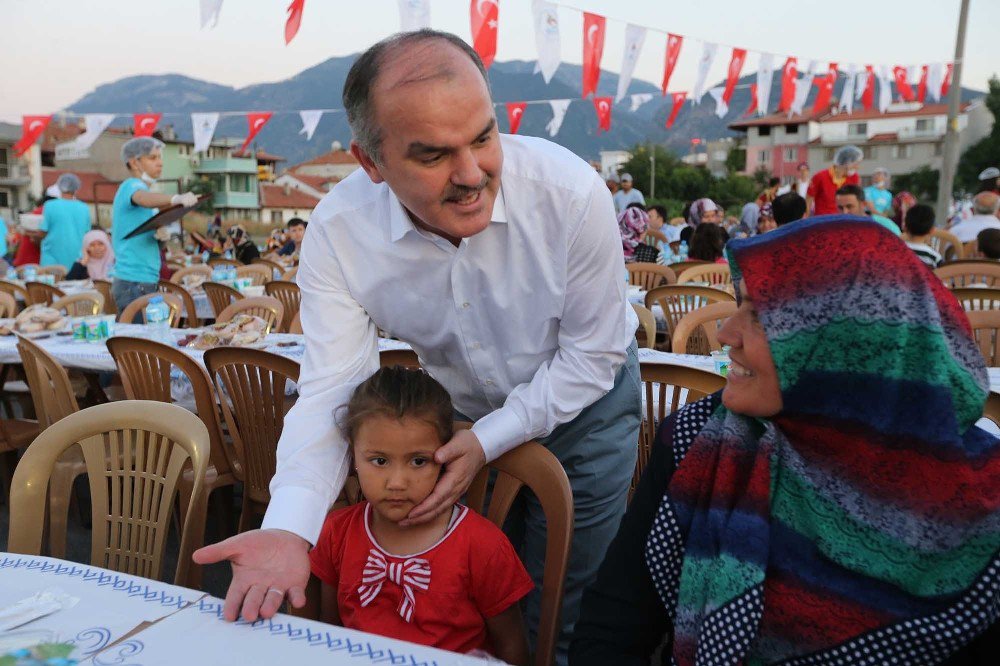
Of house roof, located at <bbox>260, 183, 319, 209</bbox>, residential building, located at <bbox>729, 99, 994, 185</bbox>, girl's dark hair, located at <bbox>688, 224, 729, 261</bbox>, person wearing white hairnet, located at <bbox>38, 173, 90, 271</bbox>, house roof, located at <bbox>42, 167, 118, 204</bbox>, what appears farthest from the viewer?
house roof, located at <bbox>260, 183, 319, 209</bbox>

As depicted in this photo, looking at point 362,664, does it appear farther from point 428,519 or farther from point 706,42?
point 706,42

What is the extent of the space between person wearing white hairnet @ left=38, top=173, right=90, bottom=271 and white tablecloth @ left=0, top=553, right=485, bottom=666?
9.20 m

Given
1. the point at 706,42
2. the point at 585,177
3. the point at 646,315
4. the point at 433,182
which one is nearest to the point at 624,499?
the point at 585,177

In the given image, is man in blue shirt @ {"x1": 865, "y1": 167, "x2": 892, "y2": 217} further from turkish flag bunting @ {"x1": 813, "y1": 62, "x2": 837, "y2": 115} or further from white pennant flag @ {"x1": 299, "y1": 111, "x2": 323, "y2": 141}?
white pennant flag @ {"x1": 299, "y1": 111, "x2": 323, "y2": 141}

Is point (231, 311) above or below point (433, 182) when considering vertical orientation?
below

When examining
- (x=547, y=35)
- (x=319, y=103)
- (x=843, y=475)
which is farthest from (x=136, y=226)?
(x=319, y=103)

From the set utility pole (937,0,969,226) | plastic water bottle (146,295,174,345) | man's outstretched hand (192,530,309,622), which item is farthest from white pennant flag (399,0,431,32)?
utility pole (937,0,969,226)

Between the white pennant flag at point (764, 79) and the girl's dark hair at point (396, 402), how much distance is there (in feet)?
41.8

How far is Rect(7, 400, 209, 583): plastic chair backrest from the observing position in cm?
191

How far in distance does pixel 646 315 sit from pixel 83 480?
10.9 feet

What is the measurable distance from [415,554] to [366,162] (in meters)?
0.85

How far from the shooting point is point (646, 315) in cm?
423

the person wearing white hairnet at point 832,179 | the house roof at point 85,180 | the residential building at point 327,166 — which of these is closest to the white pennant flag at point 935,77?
the person wearing white hairnet at point 832,179

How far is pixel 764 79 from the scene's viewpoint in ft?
44.8
